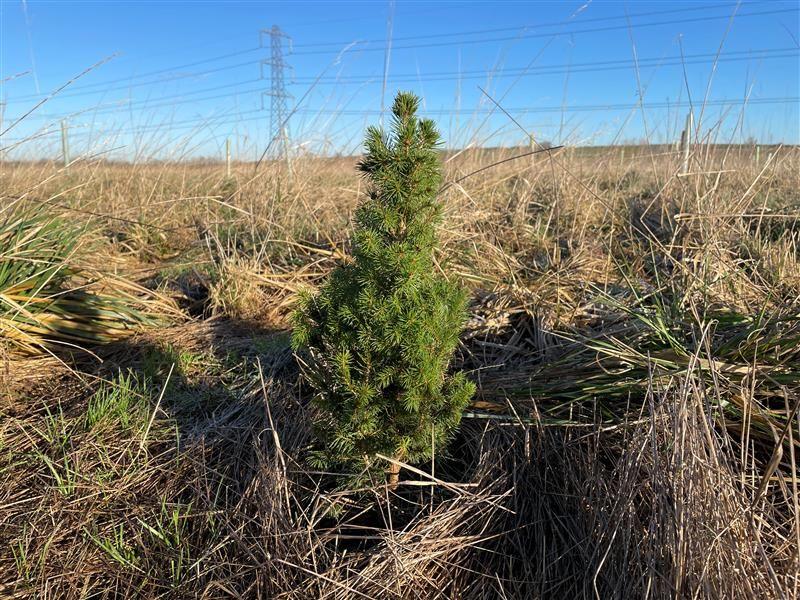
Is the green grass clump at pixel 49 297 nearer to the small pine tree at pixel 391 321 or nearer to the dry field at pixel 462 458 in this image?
the dry field at pixel 462 458

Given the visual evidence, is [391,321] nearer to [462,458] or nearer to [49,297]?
[462,458]

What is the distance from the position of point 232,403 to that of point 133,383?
0.52m

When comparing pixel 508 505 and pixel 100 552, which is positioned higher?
pixel 508 505

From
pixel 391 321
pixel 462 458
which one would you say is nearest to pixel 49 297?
pixel 391 321

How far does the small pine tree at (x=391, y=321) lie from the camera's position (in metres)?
1.30

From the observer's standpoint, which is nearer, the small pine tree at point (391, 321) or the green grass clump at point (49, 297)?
the small pine tree at point (391, 321)

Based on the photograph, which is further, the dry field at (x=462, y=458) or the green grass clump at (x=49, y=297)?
the green grass clump at (x=49, y=297)

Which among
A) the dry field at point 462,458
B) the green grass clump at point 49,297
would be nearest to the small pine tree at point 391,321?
the dry field at point 462,458

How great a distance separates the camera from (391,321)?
4.37 feet

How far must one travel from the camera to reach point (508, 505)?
150 centimetres

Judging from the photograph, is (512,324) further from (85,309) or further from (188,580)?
(85,309)

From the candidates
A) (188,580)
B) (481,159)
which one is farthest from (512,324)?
(481,159)

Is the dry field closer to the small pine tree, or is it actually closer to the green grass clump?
the green grass clump

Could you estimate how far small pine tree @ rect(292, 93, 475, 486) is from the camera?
1.30 meters
